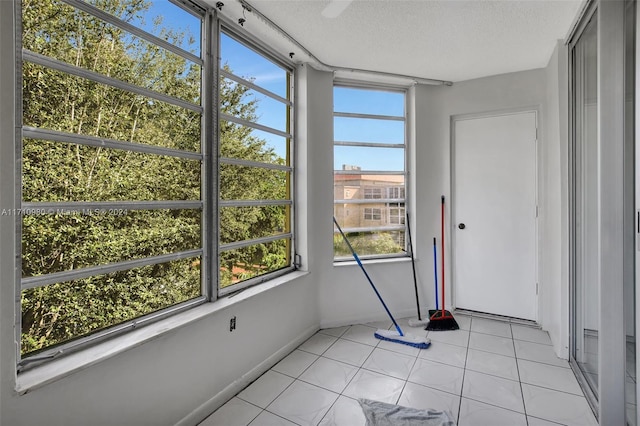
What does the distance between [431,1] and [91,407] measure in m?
2.87

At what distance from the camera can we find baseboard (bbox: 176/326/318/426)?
5.87 feet

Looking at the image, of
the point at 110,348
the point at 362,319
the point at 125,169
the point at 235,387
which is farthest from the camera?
the point at 362,319

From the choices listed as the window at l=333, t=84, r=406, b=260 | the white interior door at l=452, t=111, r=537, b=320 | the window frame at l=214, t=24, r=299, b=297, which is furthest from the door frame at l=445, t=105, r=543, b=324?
the window frame at l=214, t=24, r=299, b=297

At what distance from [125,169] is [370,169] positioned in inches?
94.2

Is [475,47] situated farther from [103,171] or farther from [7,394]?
[7,394]

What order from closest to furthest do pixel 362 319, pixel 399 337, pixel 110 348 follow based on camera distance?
pixel 110 348 < pixel 399 337 < pixel 362 319

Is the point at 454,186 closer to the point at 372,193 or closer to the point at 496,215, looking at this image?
the point at 496,215

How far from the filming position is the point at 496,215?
130 inches

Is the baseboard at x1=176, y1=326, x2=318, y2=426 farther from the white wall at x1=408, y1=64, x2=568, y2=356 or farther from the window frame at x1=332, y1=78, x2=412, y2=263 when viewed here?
the white wall at x1=408, y1=64, x2=568, y2=356

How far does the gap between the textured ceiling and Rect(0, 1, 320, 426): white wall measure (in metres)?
0.56

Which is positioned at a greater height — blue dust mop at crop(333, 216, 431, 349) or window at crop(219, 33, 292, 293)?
window at crop(219, 33, 292, 293)

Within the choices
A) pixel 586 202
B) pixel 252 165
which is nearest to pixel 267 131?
pixel 252 165

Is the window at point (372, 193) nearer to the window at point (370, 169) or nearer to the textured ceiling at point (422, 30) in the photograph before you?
the window at point (370, 169)

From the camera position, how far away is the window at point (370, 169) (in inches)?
130
